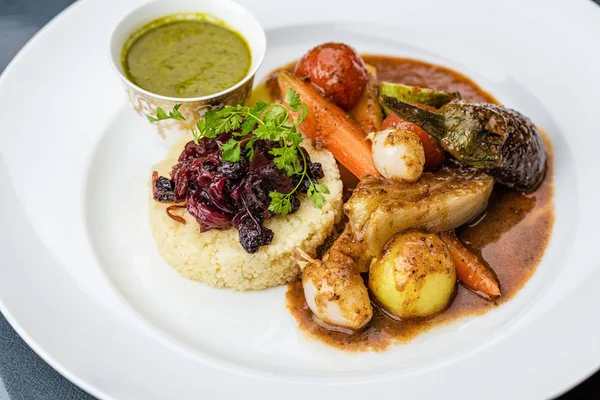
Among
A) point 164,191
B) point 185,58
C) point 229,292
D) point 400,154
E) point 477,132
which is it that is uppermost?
point 477,132

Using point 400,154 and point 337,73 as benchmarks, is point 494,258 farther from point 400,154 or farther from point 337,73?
point 337,73

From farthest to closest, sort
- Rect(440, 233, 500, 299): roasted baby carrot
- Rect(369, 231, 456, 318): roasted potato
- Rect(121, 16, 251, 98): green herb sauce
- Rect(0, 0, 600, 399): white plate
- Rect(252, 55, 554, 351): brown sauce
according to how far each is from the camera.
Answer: Rect(121, 16, 251, 98): green herb sauce < Rect(440, 233, 500, 299): roasted baby carrot < Rect(252, 55, 554, 351): brown sauce < Rect(369, 231, 456, 318): roasted potato < Rect(0, 0, 600, 399): white plate

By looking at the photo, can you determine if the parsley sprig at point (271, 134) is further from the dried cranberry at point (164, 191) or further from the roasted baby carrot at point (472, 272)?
the roasted baby carrot at point (472, 272)

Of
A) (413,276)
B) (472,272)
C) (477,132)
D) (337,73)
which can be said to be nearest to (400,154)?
(477,132)

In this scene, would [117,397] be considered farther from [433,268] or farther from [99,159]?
[99,159]

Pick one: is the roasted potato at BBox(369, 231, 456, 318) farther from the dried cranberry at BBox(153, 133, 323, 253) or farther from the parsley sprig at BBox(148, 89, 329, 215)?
the dried cranberry at BBox(153, 133, 323, 253)

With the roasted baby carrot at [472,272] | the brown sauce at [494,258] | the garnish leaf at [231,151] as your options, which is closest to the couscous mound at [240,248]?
the brown sauce at [494,258]

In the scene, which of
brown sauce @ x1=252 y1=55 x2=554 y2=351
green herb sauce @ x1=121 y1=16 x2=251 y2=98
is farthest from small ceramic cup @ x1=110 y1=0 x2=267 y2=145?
brown sauce @ x1=252 y1=55 x2=554 y2=351
